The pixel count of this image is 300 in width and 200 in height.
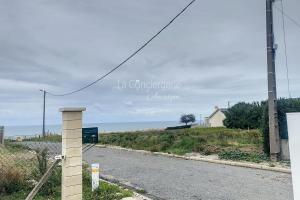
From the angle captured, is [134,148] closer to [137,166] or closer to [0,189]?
[137,166]

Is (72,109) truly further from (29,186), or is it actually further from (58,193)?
(29,186)

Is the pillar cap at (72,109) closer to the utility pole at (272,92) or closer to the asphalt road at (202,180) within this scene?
the asphalt road at (202,180)

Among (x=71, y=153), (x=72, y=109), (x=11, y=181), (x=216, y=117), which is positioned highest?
(x=216, y=117)

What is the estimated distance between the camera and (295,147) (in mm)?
2766

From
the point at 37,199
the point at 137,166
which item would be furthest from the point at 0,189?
the point at 137,166

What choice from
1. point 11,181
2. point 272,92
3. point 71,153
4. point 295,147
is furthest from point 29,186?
point 272,92

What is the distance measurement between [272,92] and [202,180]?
20.5ft

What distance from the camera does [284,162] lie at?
14.6 meters

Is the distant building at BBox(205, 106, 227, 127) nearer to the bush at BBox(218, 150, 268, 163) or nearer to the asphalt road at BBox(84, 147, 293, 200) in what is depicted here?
the bush at BBox(218, 150, 268, 163)

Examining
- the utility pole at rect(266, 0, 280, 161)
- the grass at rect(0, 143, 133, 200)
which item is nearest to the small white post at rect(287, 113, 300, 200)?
the grass at rect(0, 143, 133, 200)

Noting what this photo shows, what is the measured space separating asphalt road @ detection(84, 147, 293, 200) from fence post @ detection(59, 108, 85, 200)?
9.76 ft

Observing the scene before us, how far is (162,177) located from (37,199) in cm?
507

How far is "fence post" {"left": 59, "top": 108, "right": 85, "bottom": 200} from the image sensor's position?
6.88 m

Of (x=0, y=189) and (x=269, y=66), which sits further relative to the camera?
(x=269, y=66)
